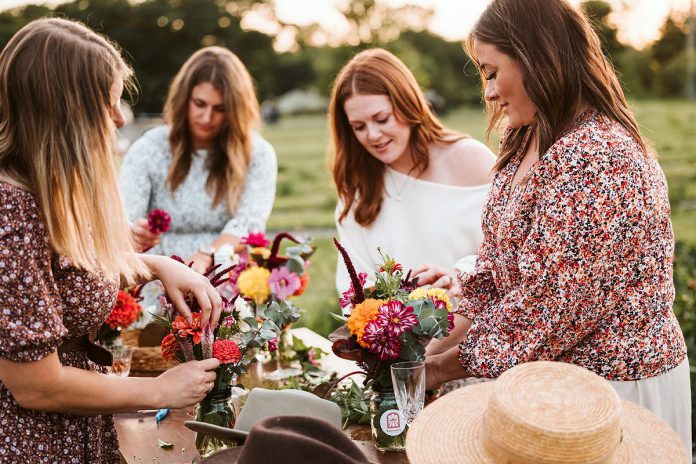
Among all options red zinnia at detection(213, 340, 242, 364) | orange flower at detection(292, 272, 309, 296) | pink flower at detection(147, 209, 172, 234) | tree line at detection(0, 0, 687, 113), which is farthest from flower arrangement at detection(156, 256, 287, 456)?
tree line at detection(0, 0, 687, 113)

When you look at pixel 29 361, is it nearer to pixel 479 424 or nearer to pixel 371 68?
pixel 479 424

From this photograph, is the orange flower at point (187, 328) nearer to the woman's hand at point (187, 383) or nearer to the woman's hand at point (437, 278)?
the woman's hand at point (187, 383)

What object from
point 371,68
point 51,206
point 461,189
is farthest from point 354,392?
point 371,68

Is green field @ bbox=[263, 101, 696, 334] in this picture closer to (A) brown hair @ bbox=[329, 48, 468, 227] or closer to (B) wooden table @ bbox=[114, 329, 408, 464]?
(A) brown hair @ bbox=[329, 48, 468, 227]

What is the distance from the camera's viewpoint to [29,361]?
5.35ft

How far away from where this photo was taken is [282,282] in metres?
2.73

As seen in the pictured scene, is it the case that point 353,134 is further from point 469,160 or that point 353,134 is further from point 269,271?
point 269,271

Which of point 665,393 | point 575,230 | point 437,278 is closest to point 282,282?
point 437,278

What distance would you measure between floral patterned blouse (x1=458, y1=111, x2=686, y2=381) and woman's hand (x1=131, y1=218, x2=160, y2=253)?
1.55 metres

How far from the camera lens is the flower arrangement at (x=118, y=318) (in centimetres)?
253

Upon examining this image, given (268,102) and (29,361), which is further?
(268,102)

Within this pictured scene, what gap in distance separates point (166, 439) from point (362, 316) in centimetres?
79

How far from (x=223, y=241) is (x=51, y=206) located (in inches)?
80.6

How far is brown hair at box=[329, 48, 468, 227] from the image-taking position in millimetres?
3215
